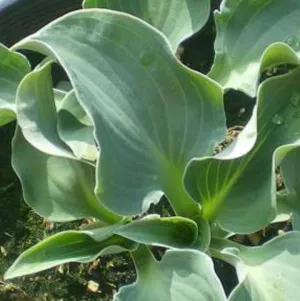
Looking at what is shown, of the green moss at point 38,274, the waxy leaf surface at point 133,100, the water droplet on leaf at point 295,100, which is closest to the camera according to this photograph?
the waxy leaf surface at point 133,100

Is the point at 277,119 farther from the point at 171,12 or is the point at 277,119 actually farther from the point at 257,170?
the point at 171,12

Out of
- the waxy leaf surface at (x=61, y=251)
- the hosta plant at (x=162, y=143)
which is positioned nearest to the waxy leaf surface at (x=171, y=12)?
the hosta plant at (x=162, y=143)

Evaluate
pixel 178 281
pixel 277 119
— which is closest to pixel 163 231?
pixel 178 281

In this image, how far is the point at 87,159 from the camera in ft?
3.12

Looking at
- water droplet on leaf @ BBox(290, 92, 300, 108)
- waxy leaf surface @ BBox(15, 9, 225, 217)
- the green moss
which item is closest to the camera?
waxy leaf surface @ BBox(15, 9, 225, 217)

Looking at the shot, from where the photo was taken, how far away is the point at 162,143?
0.92 metres

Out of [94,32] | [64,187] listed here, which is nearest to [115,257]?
[64,187]

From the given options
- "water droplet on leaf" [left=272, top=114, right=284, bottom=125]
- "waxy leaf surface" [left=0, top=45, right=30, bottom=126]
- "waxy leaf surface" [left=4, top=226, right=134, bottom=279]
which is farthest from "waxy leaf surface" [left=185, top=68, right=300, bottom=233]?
"waxy leaf surface" [left=0, top=45, right=30, bottom=126]

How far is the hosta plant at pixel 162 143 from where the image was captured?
85 cm

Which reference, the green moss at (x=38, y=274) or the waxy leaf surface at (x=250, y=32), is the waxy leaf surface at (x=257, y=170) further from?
the green moss at (x=38, y=274)

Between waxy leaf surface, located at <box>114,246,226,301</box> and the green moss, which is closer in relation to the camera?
waxy leaf surface, located at <box>114,246,226,301</box>

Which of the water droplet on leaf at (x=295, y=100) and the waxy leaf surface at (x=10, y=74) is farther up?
the water droplet on leaf at (x=295, y=100)

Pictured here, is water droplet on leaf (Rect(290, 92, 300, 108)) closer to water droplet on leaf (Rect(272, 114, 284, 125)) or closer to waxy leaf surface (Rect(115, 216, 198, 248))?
water droplet on leaf (Rect(272, 114, 284, 125))

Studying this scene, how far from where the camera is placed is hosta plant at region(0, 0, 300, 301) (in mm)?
852
